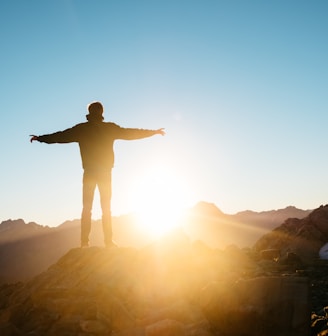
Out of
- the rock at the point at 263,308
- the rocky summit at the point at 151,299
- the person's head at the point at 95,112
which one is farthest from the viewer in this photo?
the person's head at the point at 95,112

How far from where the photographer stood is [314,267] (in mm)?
12555

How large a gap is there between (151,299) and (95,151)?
4.35 meters

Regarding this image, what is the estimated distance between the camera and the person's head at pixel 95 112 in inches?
387

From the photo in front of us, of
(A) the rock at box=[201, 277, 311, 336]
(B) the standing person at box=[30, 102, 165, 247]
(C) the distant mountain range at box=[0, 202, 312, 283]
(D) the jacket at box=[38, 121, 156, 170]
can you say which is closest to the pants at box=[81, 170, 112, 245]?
(B) the standing person at box=[30, 102, 165, 247]

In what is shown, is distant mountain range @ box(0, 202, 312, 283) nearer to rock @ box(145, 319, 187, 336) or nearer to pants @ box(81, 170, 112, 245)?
pants @ box(81, 170, 112, 245)

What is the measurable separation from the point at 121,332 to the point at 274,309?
2689 millimetres

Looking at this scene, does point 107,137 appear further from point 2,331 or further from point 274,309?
point 274,309

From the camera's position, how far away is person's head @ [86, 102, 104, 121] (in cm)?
982

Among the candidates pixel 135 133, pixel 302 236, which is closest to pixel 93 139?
pixel 135 133

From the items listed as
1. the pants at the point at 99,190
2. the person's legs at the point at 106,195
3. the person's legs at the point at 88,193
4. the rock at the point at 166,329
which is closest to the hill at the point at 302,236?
the person's legs at the point at 106,195

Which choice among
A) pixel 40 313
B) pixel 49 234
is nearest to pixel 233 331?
pixel 40 313

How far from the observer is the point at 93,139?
963cm

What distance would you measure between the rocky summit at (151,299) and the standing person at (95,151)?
3.25 feet

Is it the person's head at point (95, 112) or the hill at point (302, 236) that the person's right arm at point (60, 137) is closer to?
the person's head at point (95, 112)
